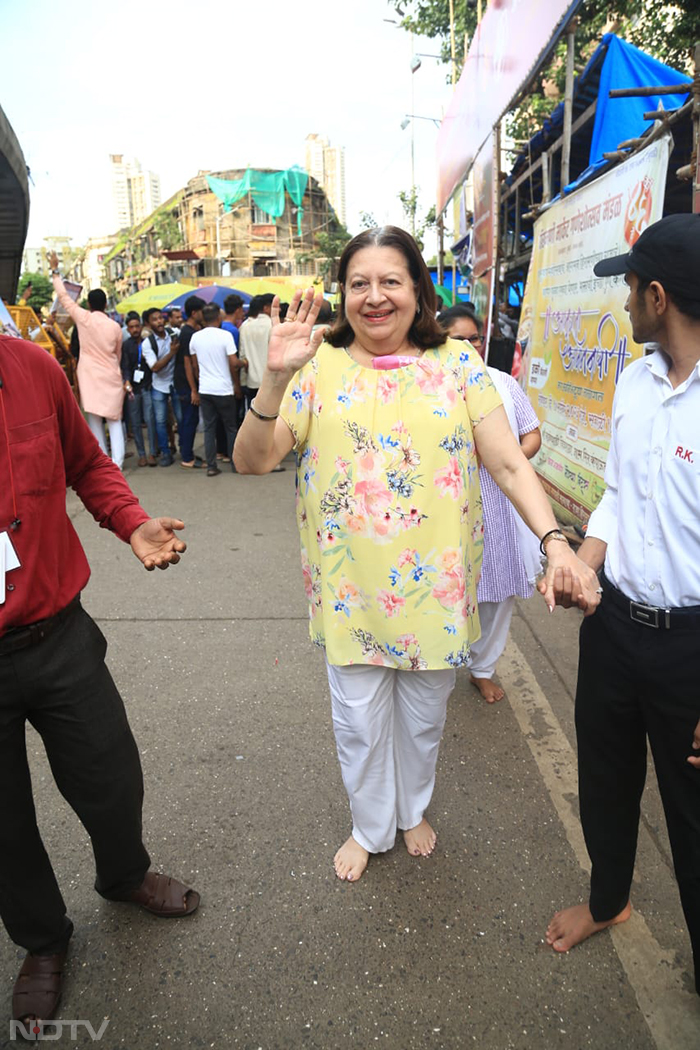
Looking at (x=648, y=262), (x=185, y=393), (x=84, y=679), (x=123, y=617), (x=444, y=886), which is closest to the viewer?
(x=648, y=262)

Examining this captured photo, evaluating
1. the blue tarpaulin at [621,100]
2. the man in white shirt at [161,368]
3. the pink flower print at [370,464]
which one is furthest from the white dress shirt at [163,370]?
the pink flower print at [370,464]

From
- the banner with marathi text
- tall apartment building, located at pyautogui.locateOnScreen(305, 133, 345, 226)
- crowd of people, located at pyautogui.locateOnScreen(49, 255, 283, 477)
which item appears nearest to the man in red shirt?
the banner with marathi text

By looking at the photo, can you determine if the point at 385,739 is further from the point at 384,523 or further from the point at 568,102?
the point at 568,102

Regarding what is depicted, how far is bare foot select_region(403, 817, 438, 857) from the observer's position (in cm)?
239

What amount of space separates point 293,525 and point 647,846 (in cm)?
425

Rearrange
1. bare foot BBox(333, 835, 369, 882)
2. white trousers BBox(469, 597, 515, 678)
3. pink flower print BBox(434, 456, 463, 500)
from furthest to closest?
white trousers BBox(469, 597, 515, 678), bare foot BBox(333, 835, 369, 882), pink flower print BBox(434, 456, 463, 500)

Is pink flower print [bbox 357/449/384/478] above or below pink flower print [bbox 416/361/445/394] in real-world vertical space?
below

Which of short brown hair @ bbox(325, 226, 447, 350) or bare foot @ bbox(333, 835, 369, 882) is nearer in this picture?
short brown hair @ bbox(325, 226, 447, 350)

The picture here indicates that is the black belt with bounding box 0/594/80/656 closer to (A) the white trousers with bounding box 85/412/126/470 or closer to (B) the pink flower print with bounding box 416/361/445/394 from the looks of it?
(B) the pink flower print with bounding box 416/361/445/394

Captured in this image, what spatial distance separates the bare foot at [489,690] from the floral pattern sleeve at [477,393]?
1754 mm

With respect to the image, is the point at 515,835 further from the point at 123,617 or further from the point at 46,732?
the point at 123,617

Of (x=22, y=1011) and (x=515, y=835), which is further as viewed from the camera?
(x=515, y=835)

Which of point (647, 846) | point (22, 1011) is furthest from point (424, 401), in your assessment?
point (22, 1011)

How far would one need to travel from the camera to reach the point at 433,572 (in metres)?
1.98
